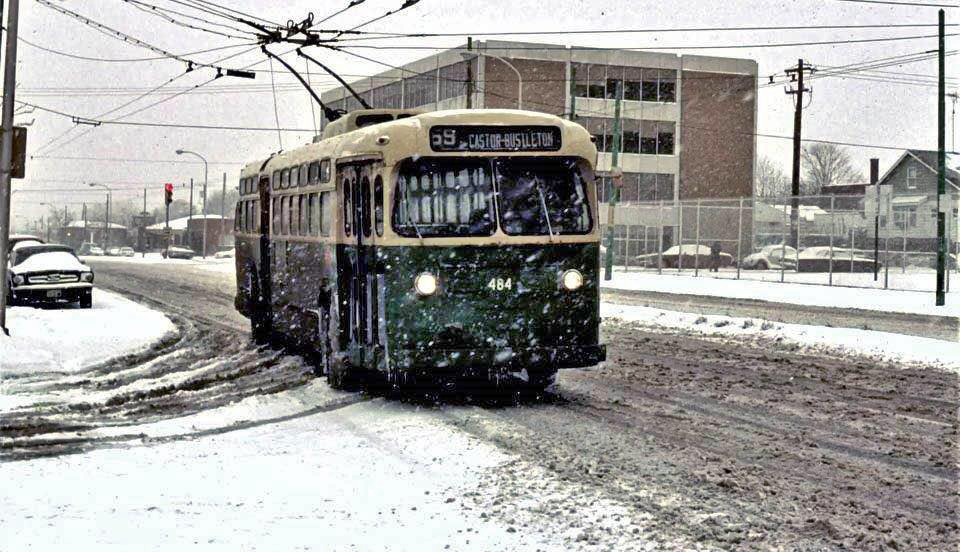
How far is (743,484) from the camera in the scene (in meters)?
7.34

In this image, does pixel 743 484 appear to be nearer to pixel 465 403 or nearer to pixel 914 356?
pixel 465 403

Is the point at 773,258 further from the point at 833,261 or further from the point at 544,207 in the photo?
the point at 544,207

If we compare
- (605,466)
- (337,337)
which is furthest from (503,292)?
(605,466)

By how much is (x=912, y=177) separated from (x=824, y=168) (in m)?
42.9

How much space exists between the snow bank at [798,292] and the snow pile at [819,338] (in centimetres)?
717

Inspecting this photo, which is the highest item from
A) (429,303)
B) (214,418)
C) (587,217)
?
(587,217)

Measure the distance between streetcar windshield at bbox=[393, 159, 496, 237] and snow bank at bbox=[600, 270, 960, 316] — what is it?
18067 mm

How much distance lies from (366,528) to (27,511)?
81.9 inches

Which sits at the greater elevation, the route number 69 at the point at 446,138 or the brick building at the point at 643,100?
the brick building at the point at 643,100

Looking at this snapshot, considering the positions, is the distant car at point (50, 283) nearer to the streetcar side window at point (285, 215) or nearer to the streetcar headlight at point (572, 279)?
the streetcar side window at point (285, 215)

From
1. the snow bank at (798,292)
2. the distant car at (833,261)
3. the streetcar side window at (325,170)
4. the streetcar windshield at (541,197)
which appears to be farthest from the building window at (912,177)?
the streetcar windshield at (541,197)

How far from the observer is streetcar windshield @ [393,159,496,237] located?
10438mm

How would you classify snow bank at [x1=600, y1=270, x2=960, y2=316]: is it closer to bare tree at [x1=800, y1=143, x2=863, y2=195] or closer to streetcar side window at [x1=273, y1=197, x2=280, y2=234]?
streetcar side window at [x1=273, y1=197, x2=280, y2=234]

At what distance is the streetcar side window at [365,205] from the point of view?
10.7 metres
